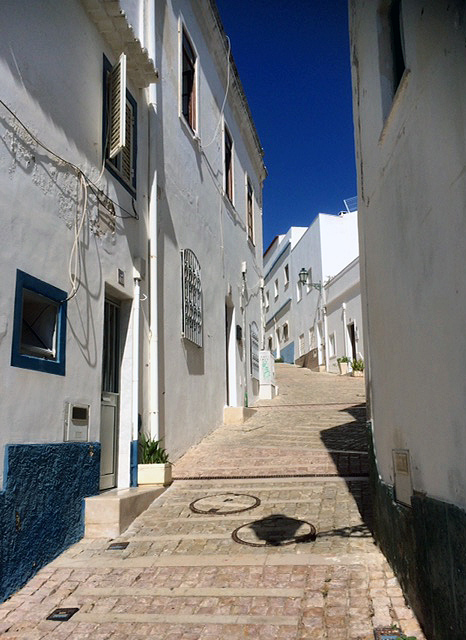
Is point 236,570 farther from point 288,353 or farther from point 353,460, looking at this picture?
point 288,353

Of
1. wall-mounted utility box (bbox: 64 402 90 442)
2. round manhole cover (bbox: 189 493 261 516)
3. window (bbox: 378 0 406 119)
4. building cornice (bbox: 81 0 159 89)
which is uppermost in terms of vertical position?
building cornice (bbox: 81 0 159 89)

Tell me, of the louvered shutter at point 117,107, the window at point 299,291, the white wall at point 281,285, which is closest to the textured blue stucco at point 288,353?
the white wall at point 281,285

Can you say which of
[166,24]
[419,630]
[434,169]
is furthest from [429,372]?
[166,24]

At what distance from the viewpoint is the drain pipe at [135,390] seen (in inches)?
268

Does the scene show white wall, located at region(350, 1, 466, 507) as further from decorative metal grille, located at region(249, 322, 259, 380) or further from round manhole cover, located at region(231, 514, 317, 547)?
decorative metal grille, located at region(249, 322, 259, 380)

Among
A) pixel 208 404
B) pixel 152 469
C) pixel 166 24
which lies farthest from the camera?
pixel 208 404

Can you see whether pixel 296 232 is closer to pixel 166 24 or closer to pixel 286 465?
pixel 166 24

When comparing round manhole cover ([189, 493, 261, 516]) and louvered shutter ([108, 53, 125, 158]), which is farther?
louvered shutter ([108, 53, 125, 158])

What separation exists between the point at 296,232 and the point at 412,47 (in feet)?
96.8

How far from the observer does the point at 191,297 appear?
32.1 feet

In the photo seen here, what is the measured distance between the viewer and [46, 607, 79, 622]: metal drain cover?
157 inches

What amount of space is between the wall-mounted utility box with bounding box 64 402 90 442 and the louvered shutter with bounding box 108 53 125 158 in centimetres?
279

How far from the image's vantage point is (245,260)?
1498 centimetres

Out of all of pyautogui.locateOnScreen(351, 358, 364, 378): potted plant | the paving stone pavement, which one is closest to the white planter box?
the paving stone pavement
